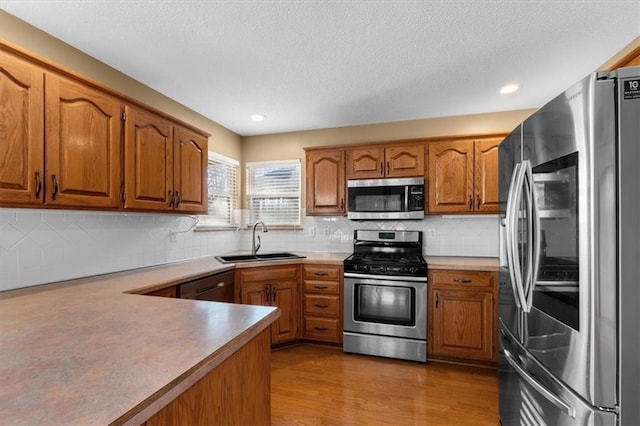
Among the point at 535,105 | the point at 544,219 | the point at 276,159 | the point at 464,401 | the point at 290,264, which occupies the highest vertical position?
the point at 535,105

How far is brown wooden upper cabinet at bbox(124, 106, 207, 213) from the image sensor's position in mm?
2053

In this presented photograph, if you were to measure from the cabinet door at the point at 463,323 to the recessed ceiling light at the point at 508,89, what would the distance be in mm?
1813

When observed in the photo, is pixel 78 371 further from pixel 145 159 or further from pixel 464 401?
pixel 464 401

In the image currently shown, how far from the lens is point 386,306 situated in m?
2.84

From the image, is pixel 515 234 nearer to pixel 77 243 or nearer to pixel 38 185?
pixel 38 185

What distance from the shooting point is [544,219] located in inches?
51.4

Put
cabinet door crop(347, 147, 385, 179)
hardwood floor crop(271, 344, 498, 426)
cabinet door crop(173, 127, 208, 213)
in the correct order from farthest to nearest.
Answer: cabinet door crop(347, 147, 385, 179)
cabinet door crop(173, 127, 208, 213)
hardwood floor crop(271, 344, 498, 426)

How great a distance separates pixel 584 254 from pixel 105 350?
5.25 feet

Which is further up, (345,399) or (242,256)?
(242,256)

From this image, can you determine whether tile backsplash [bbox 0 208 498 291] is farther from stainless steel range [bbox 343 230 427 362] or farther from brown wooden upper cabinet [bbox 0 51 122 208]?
stainless steel range [bbox 343 230 427 362]

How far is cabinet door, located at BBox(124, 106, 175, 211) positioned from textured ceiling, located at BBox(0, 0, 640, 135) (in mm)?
460

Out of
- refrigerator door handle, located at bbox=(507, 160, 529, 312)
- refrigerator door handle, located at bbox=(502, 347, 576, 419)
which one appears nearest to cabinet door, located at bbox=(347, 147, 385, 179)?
refrigerator door handle, located at bbox=(507, 160, 529, 312)

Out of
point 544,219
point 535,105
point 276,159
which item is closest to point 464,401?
point 544,219

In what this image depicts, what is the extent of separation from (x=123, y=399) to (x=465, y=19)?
2269 millimetres
